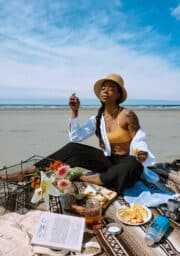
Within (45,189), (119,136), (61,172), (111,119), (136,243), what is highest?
(111,119)

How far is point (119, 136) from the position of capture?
3.41 m

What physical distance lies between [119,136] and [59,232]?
1.67m

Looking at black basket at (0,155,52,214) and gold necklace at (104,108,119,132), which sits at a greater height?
gold necklace at (104,108,119,132)

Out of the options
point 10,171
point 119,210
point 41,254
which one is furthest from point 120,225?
point 10,171

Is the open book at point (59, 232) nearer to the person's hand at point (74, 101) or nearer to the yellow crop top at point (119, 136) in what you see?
the yellow crop top at point (119, 136)

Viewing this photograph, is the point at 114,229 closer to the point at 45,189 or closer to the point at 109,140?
the point at 45,189

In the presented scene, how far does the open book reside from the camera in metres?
2.02

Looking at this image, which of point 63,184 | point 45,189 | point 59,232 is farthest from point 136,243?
point 45,189

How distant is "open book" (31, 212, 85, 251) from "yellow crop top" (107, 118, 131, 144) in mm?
1433

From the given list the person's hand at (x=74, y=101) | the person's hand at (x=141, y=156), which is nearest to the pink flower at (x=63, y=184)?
the person's hand at (x=141, y=156)

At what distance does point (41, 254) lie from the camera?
1993 millimetres

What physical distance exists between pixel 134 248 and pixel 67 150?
5.86 ft

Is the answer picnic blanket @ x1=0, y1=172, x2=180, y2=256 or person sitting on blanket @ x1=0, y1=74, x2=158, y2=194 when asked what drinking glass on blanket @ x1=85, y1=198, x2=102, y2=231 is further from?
person sitting on blanket @ x1=0, y1=74, x2=158, y2=194

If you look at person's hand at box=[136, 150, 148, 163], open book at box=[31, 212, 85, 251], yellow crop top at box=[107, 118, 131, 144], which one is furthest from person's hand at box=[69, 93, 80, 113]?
open book at box=[31, 212, 85, 251]
